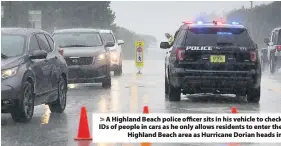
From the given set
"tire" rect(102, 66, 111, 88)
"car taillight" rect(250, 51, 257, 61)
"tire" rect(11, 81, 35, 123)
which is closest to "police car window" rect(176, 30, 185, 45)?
"car taillight" rect(250, 51, 257, 61)

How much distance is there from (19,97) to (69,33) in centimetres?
1077

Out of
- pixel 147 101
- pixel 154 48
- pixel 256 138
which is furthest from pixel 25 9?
pixel 256 138

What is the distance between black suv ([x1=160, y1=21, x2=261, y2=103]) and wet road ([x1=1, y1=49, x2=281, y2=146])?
468 mm

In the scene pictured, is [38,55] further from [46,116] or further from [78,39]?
[78,39]

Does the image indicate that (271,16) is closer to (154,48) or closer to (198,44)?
(154,48)

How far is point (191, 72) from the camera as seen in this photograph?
1519cm

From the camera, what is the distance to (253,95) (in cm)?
1587

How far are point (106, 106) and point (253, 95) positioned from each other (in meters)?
→ 3.32

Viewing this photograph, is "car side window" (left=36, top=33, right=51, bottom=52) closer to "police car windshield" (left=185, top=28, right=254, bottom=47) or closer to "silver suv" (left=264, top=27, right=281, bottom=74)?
"police car windshield" (left=185, top=28, right=254, bottom=47)

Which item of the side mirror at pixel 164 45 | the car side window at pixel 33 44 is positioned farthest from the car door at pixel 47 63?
the side mirror at pixel 164 45

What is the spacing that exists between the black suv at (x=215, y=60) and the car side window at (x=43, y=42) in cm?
290

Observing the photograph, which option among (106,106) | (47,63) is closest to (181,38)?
(106,106)

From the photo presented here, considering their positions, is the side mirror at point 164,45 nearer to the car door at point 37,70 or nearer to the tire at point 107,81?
the tire at point 107,81

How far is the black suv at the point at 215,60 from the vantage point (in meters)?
15.2
